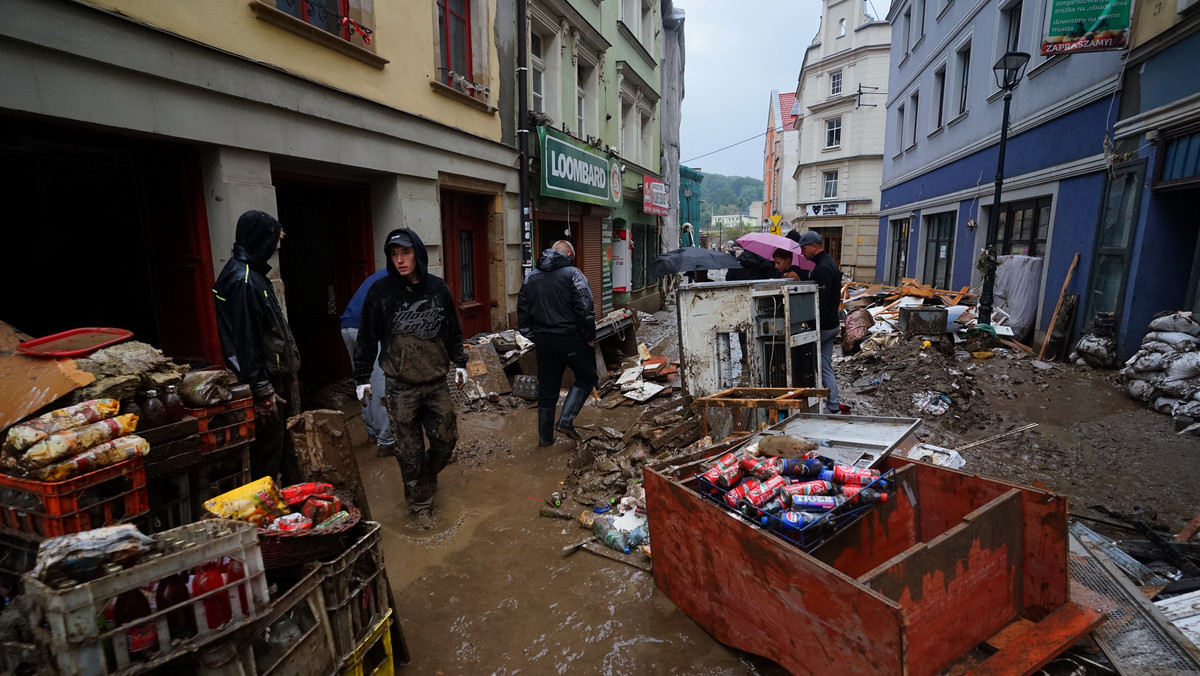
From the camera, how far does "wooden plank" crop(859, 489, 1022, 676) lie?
6.45 feet

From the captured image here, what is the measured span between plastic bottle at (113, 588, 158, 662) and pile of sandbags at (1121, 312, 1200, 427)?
762 centimetres

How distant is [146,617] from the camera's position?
1461mm

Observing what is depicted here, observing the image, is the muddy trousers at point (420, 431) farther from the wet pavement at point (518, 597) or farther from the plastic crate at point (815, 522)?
the plastic crate at point (815, 522)

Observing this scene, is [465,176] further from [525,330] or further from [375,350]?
[375,350]

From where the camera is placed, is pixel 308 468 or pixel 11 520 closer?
pixel 11 520

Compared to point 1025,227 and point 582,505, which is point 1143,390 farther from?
point 582,505

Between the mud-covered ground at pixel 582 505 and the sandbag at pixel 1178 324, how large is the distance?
2.68 feet

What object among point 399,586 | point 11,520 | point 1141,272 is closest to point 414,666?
point 399,586

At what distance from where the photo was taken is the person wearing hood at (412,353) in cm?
371

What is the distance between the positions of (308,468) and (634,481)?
94.6 inches

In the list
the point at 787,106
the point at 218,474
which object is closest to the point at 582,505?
the point at 218,474

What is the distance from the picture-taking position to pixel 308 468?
249 centimetres

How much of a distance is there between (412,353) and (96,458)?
186cm

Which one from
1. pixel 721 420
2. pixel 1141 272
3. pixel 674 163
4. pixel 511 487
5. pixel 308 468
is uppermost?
pixel 674 163
